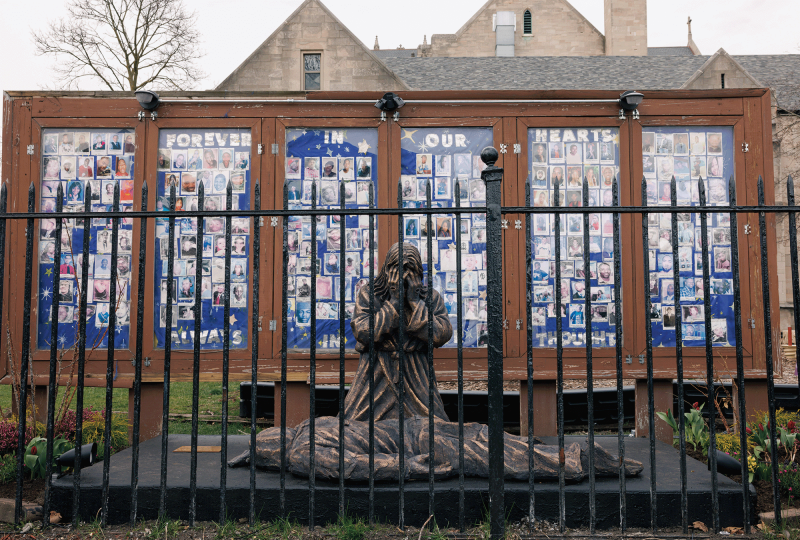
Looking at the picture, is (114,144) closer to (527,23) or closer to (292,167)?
(292,167)

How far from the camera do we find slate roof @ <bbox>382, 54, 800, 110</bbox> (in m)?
17.3

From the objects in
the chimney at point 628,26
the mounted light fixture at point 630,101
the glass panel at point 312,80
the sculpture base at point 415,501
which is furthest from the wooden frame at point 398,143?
the chimney at point 628,26

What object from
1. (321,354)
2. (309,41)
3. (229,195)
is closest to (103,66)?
(309,41)

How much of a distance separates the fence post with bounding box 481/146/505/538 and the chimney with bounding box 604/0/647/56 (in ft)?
92.7

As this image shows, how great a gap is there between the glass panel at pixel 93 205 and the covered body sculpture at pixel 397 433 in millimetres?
3322

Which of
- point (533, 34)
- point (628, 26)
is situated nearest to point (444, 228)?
point (628, 26)

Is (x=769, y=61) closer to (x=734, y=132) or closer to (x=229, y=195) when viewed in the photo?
(x=734, y=132)

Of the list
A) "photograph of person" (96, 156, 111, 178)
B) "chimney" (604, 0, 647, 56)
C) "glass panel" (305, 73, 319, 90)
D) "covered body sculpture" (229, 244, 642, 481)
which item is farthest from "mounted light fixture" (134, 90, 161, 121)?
"chimney" (604, 0, 647, 56)

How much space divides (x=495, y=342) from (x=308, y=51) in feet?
53.1

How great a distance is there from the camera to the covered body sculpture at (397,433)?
3.73 metres

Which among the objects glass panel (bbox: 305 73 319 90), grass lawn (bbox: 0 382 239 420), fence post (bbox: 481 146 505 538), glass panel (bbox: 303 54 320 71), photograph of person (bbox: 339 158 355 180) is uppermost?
glass panel (bbox: 303 54 320 71)

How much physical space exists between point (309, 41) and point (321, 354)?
44.7 feet

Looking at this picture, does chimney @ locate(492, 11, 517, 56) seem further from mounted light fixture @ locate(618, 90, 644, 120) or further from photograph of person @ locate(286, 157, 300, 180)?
photograph of person @ locate(286, 157, 300, 180)

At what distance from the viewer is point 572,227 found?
662cm
